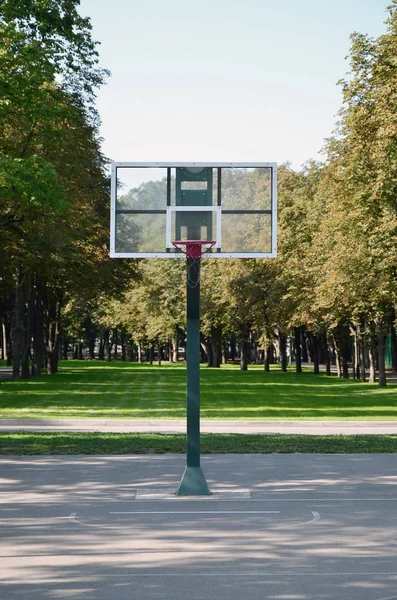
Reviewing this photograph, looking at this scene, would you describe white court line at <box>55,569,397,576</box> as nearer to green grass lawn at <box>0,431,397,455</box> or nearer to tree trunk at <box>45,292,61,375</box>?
green grass lawn at <box>0,431,397,455</box>

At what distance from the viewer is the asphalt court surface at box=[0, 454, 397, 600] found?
8.23 meters

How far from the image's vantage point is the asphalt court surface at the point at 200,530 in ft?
27.0

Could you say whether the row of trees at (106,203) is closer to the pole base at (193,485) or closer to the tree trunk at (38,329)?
the tree trunk at (38,329)

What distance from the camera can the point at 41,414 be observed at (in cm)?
2842

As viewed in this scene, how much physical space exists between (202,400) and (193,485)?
23.5m

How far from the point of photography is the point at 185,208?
44.0ft

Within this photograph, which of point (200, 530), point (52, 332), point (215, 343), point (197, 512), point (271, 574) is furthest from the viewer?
point (215, 343)

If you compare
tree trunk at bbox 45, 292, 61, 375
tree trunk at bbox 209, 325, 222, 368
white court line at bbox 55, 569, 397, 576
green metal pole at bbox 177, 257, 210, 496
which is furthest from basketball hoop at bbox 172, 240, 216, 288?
tree trunk at bbox 209, 325, 222, 368

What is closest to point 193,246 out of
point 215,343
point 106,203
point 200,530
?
point 200,530

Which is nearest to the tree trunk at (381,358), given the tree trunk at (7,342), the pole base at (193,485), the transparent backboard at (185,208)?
the transparent backboard at (185,208)

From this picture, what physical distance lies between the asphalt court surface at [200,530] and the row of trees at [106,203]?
10.9 m

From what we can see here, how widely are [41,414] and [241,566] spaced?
66.3 ft

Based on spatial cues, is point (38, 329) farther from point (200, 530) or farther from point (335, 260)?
point (200, 530)

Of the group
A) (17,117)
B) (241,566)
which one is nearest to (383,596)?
(241,566)
